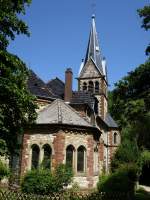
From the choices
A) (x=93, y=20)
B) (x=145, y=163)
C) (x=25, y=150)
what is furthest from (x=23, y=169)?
(x=93, y=20)

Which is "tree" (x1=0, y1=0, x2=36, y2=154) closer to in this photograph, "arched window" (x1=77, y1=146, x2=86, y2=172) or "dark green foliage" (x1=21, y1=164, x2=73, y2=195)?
"dark green foliage" (x1=21, y1=164, x2=73, y2=195)

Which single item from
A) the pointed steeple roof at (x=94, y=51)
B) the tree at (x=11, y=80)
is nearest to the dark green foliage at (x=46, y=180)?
the tree at (x=11, y=80)

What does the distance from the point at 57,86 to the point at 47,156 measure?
1257 centimetres

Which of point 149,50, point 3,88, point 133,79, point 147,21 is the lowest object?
point 3,88

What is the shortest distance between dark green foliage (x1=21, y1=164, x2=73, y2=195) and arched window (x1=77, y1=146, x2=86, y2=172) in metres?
1.94

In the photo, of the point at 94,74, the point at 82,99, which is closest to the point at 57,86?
the point at 82,99

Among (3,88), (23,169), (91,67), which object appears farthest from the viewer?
(91,67)

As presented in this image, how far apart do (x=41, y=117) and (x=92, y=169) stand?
5840mm

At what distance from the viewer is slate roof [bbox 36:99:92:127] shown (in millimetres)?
25669

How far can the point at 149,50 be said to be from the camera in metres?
20.0

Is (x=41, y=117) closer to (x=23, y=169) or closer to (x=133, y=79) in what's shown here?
(x=23, y=169)

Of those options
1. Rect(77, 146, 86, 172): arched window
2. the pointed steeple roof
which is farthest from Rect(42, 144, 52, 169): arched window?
the pointed steeple roof

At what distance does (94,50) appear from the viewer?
5669 centimetres

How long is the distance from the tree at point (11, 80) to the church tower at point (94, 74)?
35.0 metres
